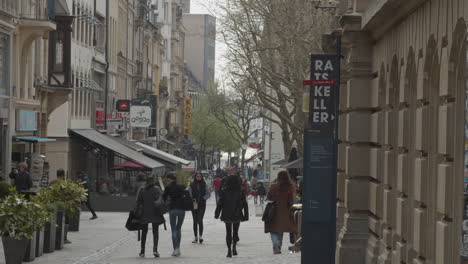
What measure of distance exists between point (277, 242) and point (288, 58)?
53.0ft

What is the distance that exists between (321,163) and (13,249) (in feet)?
16.0

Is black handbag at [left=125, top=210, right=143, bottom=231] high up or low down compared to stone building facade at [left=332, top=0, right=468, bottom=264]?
down

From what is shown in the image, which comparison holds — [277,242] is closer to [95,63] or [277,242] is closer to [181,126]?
[95,63]

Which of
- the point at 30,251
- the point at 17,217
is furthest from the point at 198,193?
the point at 17,217

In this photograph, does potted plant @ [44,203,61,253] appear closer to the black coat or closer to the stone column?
the black coat

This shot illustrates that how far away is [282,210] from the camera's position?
23.5m

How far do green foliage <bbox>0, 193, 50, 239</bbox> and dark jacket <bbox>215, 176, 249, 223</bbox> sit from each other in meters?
5.02

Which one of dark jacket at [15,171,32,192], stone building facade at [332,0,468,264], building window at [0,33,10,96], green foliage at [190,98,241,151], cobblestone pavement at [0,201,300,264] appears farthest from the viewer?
green foliage at [190,98,241,151]

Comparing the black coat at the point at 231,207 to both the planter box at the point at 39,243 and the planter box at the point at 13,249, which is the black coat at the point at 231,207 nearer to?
the planter box at the point at 39,243

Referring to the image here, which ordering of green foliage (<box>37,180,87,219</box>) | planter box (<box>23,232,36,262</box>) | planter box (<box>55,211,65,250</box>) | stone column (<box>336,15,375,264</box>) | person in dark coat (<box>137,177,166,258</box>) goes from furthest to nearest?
green foliage (<box>37,180,87,219</box>)
planter box (<box>55,211,65,250</box>)
person in dark coat (<box>137,177,166,258</box>)
planter box (<box>23,232,36,262</box>)
stone column (<box>336,15,375,264</box>)

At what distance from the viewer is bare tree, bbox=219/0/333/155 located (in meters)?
38.1

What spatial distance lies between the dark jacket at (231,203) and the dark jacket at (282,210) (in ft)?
1.87

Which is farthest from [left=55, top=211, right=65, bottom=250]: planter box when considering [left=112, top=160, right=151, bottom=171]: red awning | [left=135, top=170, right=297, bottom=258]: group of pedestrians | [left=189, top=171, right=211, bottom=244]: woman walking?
[left=112, top=160, right=151, bottom=171]: red awning

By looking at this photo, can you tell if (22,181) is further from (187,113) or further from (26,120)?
(187,113)
